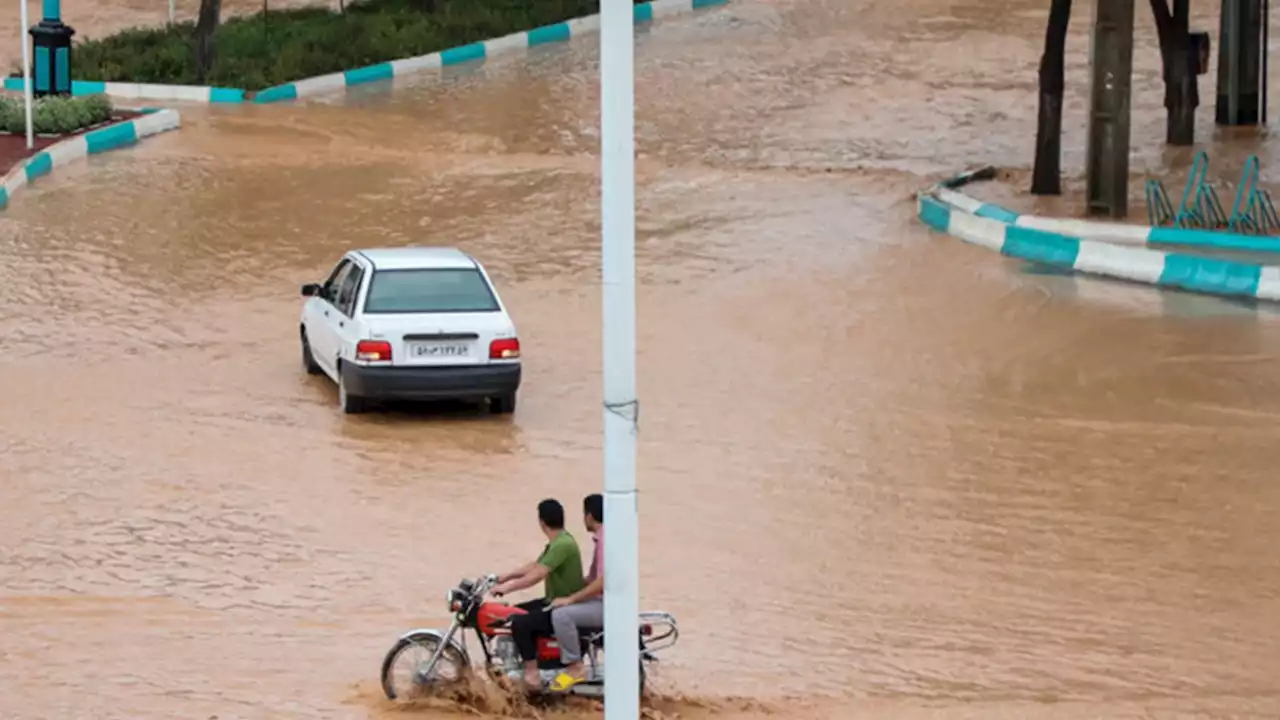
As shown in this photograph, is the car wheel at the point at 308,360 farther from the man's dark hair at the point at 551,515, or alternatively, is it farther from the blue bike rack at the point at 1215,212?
the blue bike rack at the point at 1215,212

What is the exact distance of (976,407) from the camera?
61.4ft

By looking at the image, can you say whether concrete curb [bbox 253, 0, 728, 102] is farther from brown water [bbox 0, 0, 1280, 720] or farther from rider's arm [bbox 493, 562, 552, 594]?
rider's arm [bbox 493, 562, 552, 594]

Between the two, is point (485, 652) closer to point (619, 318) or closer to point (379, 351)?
point (619, 318)

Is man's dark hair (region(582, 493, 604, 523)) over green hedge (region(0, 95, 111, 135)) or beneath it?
beneath

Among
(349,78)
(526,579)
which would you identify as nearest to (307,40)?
(349,78)

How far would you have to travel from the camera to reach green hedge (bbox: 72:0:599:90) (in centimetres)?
3794

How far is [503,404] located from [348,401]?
129 centimetres

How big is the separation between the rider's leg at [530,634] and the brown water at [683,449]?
0.90 metres

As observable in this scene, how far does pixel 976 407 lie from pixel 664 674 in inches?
283

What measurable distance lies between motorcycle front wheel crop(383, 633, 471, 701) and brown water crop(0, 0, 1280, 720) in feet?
0.84

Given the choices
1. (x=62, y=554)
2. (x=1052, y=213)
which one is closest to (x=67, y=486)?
(x=62, y=554)

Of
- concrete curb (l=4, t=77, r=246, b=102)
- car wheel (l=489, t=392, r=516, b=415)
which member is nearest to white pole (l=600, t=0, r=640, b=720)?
car wheel (l=489, t=392, r=516, b=415)

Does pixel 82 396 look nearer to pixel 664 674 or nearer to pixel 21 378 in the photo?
pixel 21 378

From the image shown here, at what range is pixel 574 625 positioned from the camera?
1102cm
